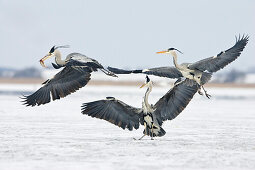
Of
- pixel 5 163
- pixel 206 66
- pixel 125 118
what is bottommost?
pixel 5 163

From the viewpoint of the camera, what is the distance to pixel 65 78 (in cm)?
1149

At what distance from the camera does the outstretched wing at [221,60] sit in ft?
37.2

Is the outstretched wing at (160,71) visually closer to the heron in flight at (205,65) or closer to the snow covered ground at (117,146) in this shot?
the heron in flight at (205,65)

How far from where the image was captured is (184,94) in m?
10.4

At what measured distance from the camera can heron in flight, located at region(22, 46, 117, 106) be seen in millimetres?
11133

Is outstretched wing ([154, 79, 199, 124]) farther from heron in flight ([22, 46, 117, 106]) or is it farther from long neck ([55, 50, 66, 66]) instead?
long neck ([55, 50, 66, 66])

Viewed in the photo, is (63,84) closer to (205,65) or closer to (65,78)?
(65,78)

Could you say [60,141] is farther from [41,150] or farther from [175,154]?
[175,154]

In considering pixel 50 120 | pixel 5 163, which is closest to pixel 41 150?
pixel 5 163

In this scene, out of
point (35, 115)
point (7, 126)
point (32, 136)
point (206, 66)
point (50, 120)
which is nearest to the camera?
point (32, 136)

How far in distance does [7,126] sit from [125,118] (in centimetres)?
347

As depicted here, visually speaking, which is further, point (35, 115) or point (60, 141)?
point (35, 115)

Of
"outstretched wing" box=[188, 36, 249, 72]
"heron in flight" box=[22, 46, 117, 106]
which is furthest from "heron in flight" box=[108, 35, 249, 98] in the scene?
"heron in flight" box=[22, 46, 117, 106]

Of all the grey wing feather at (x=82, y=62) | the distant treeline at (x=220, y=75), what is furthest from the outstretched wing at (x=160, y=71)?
the distant treeline at (x=220, y=75)
